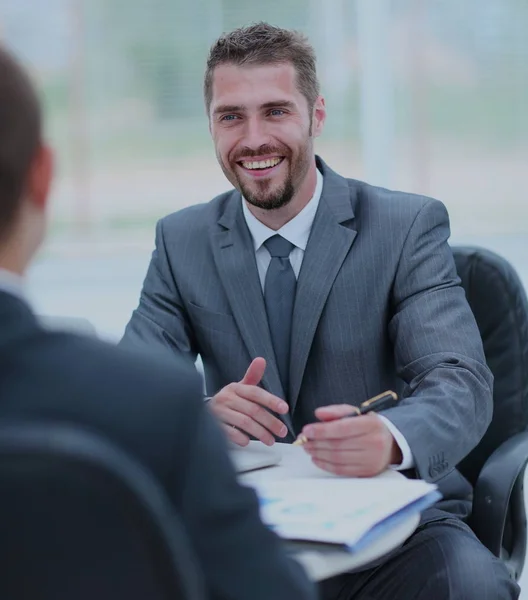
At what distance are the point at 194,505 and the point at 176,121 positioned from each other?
10.7 feet

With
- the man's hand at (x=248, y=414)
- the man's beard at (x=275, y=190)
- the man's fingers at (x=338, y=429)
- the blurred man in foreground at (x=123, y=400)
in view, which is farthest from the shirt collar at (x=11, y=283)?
the man's beard at (x=275, y=190)

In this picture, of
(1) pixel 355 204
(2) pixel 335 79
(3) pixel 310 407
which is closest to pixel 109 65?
(2) pixel 335 79

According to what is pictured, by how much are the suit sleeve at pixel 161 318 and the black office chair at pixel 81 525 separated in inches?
52.8

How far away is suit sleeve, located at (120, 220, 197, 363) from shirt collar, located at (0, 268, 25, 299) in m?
1.20

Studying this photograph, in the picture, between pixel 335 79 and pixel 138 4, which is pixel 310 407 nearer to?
pixel 335 79

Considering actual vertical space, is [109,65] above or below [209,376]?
above

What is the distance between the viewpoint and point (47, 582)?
76 centimetres

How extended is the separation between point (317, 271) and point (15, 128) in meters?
1.30

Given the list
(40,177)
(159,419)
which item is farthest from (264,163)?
(159,419)

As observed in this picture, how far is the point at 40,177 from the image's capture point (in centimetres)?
90

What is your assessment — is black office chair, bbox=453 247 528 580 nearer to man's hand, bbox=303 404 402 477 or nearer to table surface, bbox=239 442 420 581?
man's hand, bbox=303 404 402 477

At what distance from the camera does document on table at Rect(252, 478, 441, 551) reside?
1.19 meters

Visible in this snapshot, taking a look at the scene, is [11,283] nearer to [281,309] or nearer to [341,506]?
[341,506]

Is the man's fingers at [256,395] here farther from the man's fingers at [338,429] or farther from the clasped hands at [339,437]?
the man's fingers at [338,429]
